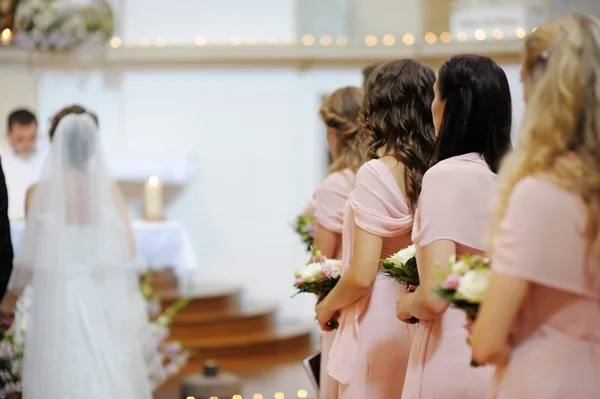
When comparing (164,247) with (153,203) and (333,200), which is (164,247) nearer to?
(153,203)

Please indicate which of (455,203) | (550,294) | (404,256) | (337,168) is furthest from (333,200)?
(550,294)

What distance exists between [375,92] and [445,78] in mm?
605

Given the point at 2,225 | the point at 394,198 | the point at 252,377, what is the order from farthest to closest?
1. the point at 252,377
2. the point at 2,225
3. the point at 394,198

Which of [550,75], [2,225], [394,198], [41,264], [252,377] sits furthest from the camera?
[252,377]

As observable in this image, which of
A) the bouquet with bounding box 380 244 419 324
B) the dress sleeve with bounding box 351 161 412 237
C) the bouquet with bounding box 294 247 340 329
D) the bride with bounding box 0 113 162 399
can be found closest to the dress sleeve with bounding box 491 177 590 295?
the bouquet with bounding box 380 244 419 324

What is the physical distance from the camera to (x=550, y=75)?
2213 millimetres

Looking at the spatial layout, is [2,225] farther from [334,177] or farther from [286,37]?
[286,37]

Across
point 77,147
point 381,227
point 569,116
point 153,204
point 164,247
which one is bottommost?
point 164,247

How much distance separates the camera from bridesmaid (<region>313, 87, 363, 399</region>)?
4426mm

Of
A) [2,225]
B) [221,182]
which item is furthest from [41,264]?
[221,182]

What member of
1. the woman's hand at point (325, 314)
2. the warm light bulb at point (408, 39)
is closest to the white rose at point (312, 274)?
the woman's hand at point (325, 314)

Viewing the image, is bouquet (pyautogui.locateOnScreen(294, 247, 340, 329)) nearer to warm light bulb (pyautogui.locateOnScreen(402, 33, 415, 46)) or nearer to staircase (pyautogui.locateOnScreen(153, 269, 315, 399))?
staircase (pyautogui.locateOnScreen(153, 269, 315, 399))

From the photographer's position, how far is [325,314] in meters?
3.69

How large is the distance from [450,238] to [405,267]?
0.41 m
